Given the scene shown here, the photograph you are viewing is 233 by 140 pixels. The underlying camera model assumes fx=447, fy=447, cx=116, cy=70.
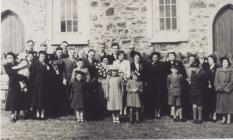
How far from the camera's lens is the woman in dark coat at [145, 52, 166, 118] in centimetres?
728

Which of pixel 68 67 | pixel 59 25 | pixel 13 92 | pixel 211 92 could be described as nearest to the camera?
pixel 13 92

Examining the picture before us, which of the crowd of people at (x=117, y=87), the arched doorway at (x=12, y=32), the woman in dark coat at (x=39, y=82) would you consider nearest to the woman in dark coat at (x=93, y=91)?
the crowd of people at (x=117, y=87)

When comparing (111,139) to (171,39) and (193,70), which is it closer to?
(193,70)

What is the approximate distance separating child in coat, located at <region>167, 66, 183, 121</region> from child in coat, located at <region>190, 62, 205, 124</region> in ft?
0.64

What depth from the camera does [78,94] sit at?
7.04 metres

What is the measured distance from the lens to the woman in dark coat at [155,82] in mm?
7281

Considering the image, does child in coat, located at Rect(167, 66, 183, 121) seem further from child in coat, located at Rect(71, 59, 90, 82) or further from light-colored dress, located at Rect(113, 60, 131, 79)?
child in coat, located at Rect(71, 59, 90, 82)

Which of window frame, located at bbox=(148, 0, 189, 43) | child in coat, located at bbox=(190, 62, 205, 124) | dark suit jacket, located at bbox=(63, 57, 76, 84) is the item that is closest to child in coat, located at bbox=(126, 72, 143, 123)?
child in coat, located at bbox=(190, 62, 205, 124)

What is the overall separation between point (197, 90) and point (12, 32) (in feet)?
13.4

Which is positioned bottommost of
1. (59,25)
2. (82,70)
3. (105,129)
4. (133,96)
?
(105,129)

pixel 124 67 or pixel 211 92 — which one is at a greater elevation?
pixel 124 67

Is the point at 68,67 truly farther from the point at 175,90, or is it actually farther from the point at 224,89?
the point at 224,89

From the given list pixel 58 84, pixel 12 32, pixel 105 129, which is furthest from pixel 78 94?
pixel 12 32

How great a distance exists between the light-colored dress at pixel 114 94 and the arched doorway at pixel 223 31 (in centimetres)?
278
